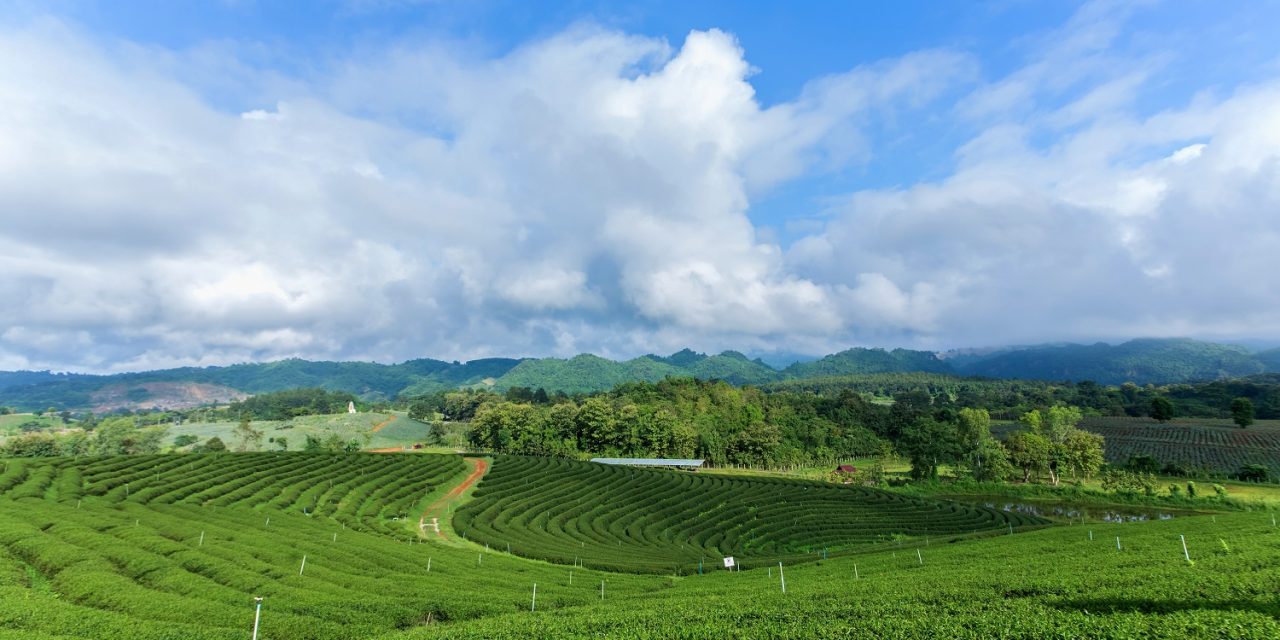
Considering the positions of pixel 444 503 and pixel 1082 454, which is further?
pixel 1082 454

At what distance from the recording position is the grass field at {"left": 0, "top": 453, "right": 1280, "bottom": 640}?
14438 millimetres

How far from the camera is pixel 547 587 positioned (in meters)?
28.1

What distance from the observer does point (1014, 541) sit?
3712 cm

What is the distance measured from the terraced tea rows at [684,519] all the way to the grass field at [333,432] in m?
99.5

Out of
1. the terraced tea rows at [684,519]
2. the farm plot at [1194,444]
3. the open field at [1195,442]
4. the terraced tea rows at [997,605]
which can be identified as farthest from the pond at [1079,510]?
the terraced tea rows at [997,605]

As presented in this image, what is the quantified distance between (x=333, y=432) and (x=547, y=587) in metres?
165

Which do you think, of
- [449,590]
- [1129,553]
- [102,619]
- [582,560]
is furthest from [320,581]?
[1129,553]

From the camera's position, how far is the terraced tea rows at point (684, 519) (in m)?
45.2

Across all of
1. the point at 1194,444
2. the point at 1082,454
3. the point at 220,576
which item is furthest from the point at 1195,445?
the point at 220,576

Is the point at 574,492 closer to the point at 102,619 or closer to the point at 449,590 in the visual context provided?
the point at 449,590

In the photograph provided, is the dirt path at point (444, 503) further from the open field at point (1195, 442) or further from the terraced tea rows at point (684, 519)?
the open field at point (1195, 442)

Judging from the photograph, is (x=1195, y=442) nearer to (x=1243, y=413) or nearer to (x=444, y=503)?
(x=1243, y=413)

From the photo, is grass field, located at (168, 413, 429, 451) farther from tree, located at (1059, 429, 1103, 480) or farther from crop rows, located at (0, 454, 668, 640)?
tree, located at (1059, 429, 1103, 480)

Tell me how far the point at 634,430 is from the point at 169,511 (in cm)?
8650
